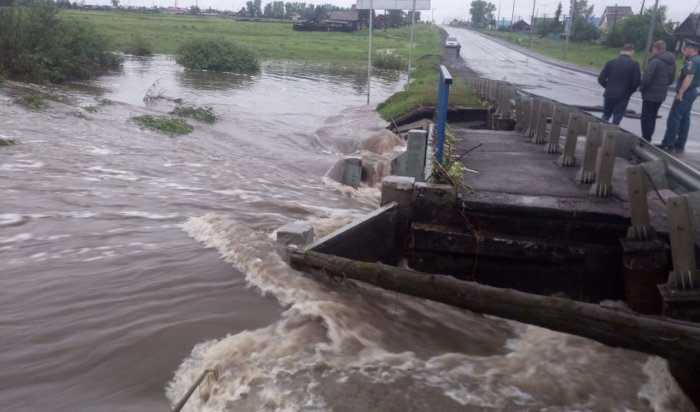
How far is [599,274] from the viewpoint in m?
5.72

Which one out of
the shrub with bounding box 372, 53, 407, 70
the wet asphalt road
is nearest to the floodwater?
the wet asphalt road

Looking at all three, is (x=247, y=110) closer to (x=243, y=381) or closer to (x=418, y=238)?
(x=418, y=238)

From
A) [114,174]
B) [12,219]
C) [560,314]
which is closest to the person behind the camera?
[560,314]

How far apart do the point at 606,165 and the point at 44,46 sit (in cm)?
2353

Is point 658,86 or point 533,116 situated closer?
point 658,86

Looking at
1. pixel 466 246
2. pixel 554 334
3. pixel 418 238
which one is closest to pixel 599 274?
pixel 554 334

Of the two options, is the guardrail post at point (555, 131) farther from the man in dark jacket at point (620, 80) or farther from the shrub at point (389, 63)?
the shrub at point (389, 63)

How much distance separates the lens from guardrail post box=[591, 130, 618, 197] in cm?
596

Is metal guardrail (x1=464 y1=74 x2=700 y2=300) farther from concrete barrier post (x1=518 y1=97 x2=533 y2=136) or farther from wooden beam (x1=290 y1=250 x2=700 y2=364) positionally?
wooden beam (x1=290 y1=250 x2=700 y2=364)

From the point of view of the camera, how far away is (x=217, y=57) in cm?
3419

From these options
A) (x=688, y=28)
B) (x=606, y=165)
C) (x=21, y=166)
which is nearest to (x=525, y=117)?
(x=606, y=165)

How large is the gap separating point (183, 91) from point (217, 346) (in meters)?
22.1

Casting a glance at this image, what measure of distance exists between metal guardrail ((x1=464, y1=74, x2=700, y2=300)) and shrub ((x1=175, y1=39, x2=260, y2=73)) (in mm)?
26949

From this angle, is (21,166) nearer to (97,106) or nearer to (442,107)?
(442,107)
